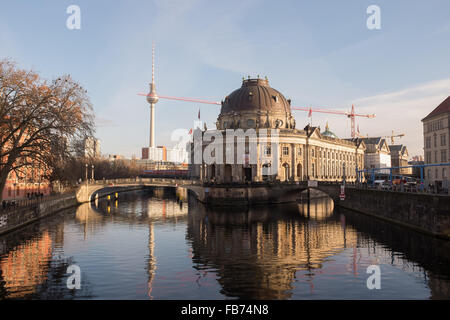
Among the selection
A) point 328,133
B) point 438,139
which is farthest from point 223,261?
point 328,133

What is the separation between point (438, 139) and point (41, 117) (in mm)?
69417

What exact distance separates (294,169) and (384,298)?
80.3 meters

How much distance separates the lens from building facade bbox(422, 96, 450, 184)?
68562mm

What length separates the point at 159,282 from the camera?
2530 centimetres

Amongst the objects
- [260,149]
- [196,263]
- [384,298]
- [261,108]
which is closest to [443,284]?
[384,298]

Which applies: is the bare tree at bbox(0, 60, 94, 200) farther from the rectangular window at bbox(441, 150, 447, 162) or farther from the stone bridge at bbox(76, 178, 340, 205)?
the rectangular window at bbox(441, 150, 447, 162)

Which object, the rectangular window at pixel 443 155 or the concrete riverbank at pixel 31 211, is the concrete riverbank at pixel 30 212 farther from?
the rectangular window at pixel 443 155

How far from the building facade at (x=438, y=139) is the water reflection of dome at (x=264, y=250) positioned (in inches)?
1187

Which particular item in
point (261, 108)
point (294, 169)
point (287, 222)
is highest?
point (261, 108)

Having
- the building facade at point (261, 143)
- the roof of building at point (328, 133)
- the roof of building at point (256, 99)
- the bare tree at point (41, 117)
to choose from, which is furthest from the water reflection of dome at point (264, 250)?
the roof of building at point (328, 133)

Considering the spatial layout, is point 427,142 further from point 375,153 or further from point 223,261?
point 375,153

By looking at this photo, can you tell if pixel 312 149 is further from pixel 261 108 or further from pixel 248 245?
pixel 248 245

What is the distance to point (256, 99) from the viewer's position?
104 metres
